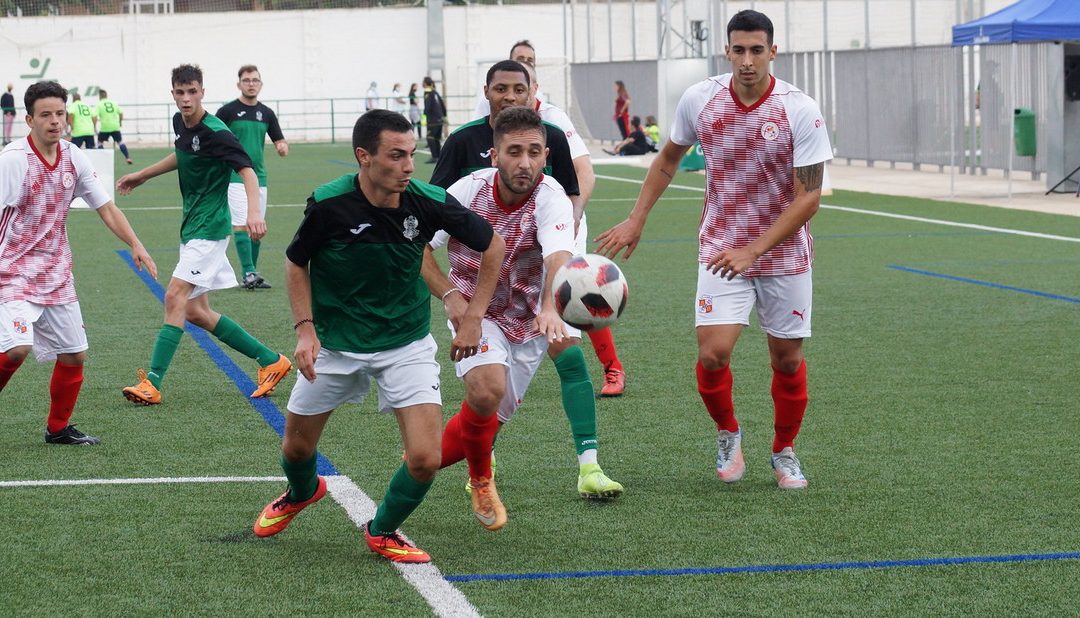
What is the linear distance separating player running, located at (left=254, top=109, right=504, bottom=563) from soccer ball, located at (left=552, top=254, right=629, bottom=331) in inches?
12.5

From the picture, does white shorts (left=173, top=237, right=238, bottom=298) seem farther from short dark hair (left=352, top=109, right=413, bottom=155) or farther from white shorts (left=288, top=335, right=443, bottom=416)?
short dark hair (left=352, top=109, right=413, bottom=155)

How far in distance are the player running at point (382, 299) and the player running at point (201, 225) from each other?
3.44m

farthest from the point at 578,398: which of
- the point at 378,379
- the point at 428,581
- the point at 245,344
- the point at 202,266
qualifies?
the point at 202,266

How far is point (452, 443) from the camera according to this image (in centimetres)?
603

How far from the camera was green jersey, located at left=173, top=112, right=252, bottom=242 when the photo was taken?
884cm

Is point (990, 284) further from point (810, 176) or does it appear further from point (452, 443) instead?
point (452, 443)

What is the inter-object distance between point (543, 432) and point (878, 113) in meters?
24.3

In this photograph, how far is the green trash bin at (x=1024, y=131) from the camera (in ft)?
74.8

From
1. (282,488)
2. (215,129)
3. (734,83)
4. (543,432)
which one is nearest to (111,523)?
(282,488)

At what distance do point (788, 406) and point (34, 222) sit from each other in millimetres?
3665

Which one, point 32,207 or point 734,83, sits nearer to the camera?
point 734,83

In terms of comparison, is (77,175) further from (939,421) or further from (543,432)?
(939,421)

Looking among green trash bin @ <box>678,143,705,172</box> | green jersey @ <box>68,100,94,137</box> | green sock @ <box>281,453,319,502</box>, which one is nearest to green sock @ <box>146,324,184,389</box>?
green sock @ <box>281,453,319,502</box>

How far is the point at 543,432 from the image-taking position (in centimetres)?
746
